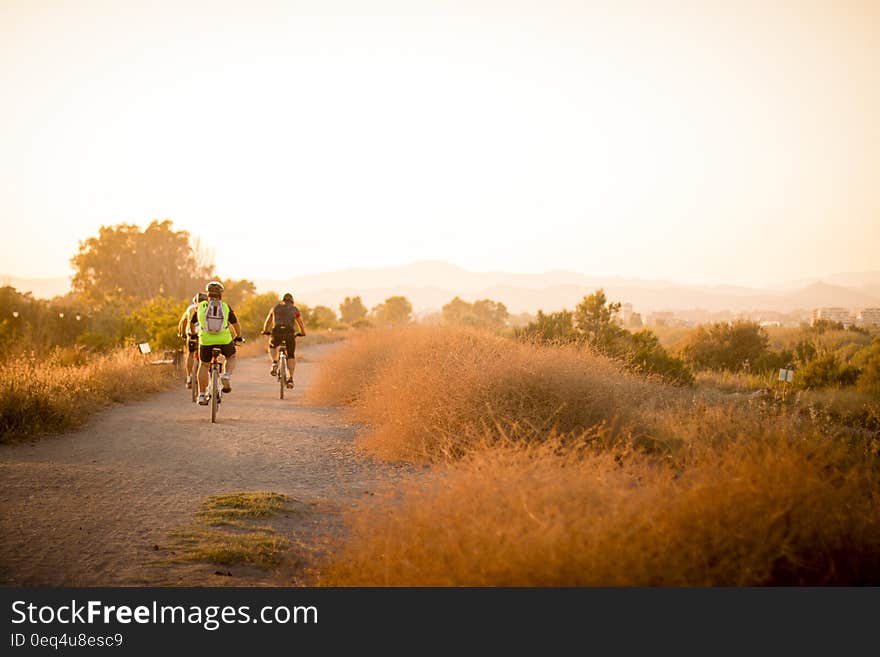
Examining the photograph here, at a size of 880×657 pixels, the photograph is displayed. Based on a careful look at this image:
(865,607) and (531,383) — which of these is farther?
(531,383)

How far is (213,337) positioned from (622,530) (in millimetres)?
9860

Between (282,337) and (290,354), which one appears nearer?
(282,337)

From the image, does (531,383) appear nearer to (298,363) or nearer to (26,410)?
(26,410)

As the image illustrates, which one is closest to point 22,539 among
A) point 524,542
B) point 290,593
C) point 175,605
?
point 175,605

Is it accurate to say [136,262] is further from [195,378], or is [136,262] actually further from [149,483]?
[149,483]

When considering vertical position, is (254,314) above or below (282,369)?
above

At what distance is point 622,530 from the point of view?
3.45m

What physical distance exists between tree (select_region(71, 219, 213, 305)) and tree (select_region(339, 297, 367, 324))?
2534 cm

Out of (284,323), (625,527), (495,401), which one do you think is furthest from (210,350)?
(625,527)

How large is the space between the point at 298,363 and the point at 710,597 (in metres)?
25.7

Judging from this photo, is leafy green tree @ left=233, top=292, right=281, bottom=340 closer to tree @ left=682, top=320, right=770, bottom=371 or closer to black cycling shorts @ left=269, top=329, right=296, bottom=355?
black cycling shorts @ left=269, top=329, right=296, bottom=355

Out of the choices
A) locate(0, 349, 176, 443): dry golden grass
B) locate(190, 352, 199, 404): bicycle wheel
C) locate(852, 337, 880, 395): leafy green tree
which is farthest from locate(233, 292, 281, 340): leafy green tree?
locate(852, 337, 880, 395): leafy green tree

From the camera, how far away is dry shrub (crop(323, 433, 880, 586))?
3.35 metres

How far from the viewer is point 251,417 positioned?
517 inches
